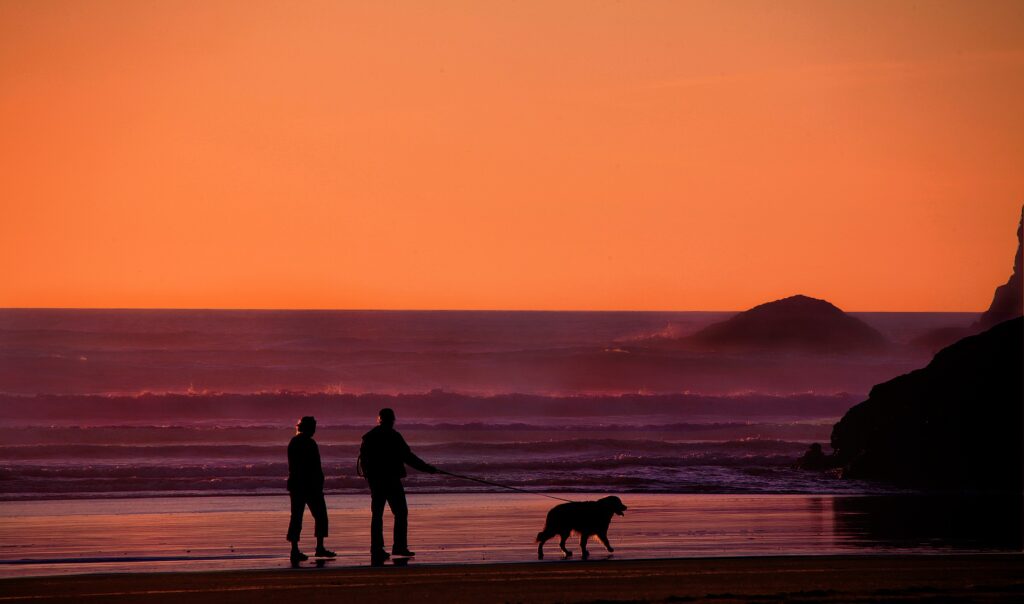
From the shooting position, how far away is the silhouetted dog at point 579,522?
1694cm

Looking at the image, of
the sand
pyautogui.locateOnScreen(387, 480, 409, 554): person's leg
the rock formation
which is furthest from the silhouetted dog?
the rock formation

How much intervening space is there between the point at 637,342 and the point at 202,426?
48349 mm

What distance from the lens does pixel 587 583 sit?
14078 millimetres

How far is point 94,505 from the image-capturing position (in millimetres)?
24938

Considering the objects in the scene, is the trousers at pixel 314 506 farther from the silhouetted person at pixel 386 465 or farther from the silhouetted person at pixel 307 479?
the silhouetted person at pixel 386 465

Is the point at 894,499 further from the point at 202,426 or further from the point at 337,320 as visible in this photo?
the point at 337,320

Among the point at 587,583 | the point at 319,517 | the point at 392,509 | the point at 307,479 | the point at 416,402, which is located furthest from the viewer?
the point at 416,402

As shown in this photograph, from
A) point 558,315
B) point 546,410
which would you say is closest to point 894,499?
point 546,410

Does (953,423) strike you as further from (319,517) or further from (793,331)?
(793,331)

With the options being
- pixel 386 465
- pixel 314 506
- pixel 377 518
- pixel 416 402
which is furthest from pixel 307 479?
pixel 416 402

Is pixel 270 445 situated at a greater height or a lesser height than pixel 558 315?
lesser

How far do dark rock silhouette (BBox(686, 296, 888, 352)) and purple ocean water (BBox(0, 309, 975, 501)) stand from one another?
2.49m

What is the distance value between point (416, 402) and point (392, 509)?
145 ft

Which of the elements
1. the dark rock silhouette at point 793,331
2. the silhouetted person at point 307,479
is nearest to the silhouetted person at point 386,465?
the silhouetted person at point 307,479
